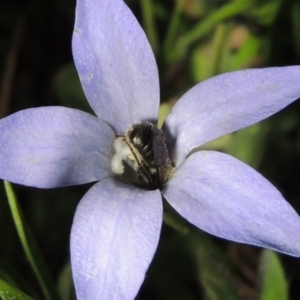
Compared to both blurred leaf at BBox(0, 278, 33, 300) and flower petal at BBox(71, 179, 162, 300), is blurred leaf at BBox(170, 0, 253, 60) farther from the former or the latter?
blurred leaf at BBox(0, 278, 33, 300)

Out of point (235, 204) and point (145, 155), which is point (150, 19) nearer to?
point (145, 155)

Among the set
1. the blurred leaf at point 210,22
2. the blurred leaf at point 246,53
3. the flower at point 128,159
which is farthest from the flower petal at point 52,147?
the blurred leaf at point 246,53

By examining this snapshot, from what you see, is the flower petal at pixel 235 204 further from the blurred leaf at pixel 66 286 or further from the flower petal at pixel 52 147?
the blurred leaf at pixel 66 286

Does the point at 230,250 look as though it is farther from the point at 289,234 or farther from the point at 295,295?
the point at 289,234

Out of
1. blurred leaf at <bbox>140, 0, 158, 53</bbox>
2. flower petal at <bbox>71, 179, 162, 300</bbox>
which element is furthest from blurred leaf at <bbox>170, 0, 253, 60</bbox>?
flower petal at <bbox>71, 179, 162, 300</bbox>

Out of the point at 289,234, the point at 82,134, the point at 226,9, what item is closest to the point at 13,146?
the point at 82,134

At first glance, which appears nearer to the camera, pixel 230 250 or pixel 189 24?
pixel 230 250
